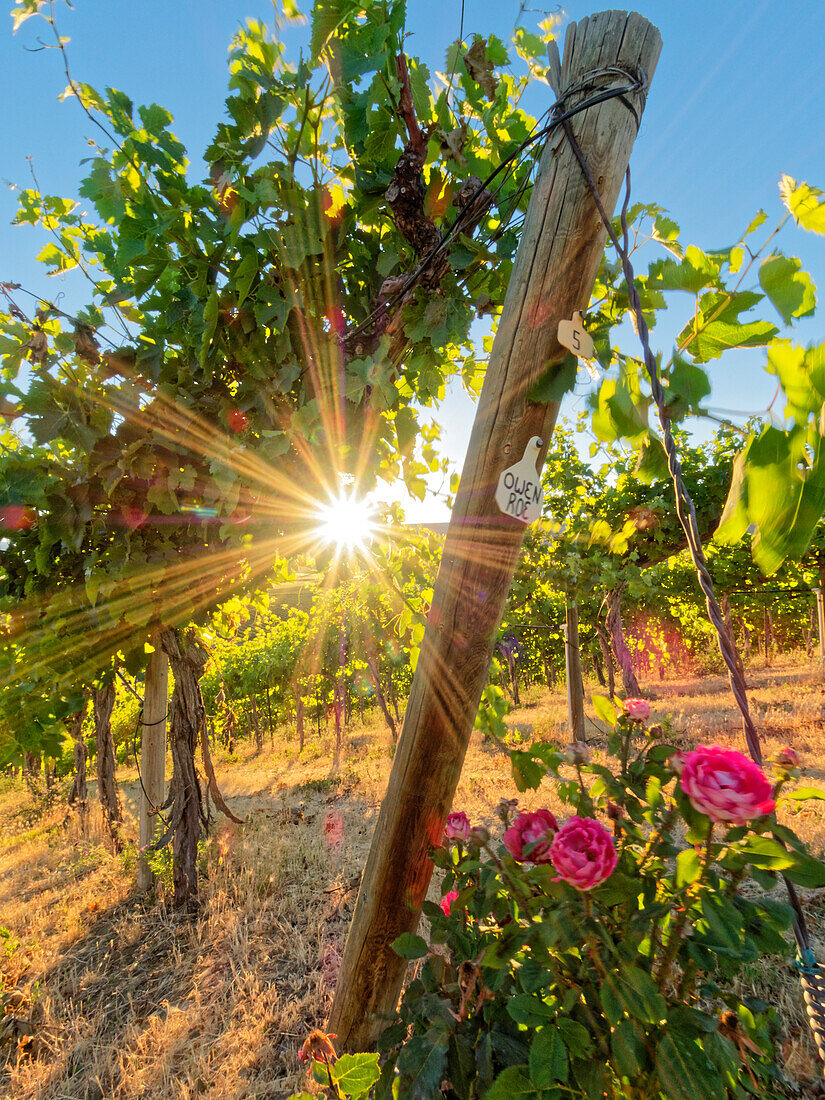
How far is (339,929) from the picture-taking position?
10.5ft

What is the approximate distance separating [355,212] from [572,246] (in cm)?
105

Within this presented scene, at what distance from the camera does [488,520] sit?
3.81 feet

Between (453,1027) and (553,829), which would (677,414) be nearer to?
(553,829)

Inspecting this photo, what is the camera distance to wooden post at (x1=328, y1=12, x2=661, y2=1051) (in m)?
1.07

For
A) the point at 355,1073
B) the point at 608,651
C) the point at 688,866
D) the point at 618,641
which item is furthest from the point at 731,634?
the point at 608,651

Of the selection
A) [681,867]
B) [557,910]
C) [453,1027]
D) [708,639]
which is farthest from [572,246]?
[708,639]

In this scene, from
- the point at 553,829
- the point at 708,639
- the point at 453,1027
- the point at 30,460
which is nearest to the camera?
the point at 453,1027

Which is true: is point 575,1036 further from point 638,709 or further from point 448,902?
point 638,709

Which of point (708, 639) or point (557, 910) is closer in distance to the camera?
point (557, 910)

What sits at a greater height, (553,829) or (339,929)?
(553,829)

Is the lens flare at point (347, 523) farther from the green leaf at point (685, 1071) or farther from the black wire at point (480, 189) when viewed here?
the green leaf at point (685, 1071)

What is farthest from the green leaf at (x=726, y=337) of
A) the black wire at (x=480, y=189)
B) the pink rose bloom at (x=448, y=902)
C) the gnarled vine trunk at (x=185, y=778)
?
the gnarled vine trunk at (x=185, y=778)

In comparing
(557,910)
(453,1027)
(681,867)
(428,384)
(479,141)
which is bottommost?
(453,1027)

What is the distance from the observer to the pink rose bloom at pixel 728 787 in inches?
29.3
